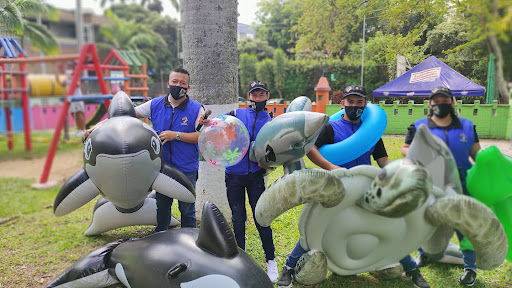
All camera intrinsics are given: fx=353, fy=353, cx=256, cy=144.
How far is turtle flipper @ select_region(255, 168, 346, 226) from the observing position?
94.4 inches

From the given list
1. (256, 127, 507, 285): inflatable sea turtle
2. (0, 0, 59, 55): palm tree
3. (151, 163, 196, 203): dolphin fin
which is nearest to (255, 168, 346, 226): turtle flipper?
(256, 127, 507, 285): inflatable sea turtle

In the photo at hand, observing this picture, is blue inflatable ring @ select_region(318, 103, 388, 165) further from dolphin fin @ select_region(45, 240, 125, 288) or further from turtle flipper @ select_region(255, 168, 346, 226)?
dolphin fin @ select_region(45, 240, 125, 288)

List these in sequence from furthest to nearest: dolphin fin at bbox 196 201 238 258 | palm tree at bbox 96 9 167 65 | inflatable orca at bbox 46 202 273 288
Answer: palm tree at bbox 96 9 167 65
dolphin fin at bbox 196 201 238 258
inflatable orca at bbox 46 202 273 288

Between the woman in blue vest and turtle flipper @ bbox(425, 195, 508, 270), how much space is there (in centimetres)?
135

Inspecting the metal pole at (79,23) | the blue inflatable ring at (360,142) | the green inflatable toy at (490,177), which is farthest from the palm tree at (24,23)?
the green inflatable toy at (490,177)

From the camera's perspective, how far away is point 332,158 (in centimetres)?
264

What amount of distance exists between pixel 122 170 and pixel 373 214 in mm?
1833

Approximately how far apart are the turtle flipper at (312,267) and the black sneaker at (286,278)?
17 cm

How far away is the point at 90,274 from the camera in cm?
276

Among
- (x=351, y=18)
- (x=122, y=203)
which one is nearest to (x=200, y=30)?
(x=351, y=18)

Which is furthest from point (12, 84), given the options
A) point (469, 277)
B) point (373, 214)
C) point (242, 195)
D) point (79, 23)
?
point (469, 277)

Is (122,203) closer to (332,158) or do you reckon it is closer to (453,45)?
(332,158)

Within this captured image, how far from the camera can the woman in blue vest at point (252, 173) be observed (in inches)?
119

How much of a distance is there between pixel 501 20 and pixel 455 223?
4.05 ft
